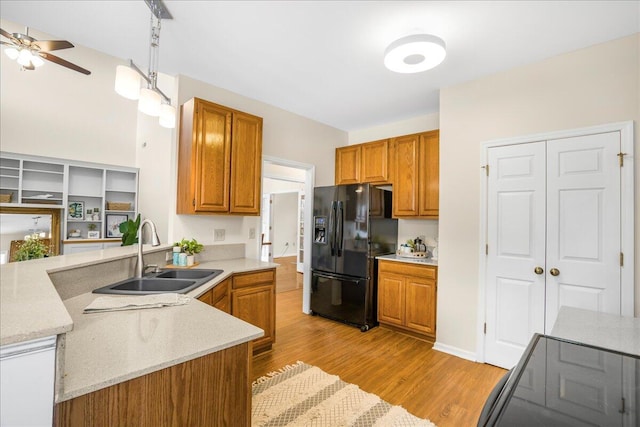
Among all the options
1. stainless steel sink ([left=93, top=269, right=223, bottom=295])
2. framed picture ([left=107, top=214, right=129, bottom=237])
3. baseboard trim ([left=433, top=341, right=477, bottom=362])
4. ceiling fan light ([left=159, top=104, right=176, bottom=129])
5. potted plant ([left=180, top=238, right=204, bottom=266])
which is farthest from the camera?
framed picture ([left=107, top=214, right=129, bottom=237])

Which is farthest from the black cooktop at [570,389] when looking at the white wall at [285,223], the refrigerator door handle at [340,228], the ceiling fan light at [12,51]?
the white wall at [285,223]

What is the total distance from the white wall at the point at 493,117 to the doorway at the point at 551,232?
0.09 meters

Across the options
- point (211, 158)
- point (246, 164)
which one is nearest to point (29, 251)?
point (211, 158)

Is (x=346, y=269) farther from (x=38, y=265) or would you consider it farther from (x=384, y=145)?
(x=38, y=265)

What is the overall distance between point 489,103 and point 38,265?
3537mm

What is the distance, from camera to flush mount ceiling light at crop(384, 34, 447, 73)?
2.04 meters

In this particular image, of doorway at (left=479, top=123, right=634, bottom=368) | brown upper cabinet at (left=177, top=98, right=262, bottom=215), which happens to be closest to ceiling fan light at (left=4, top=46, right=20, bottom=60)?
brown upper cabinet at (left=177, top=98, right=262, bottom=215)

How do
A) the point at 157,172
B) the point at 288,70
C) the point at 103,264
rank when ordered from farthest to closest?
the point at 157,172
the point at 288,70
the point at 103,264

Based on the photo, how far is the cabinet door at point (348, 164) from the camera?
418 centimetres

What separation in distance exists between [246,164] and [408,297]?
2.32 m

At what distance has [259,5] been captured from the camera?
6.20 ft

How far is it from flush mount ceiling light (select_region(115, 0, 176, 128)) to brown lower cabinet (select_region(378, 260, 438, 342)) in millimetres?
2737

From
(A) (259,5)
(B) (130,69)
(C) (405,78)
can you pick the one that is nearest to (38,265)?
(B) (130,69)

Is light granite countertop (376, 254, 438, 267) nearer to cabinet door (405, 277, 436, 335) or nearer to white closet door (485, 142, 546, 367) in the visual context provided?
cabinet door (405, 277, 436, 335)
